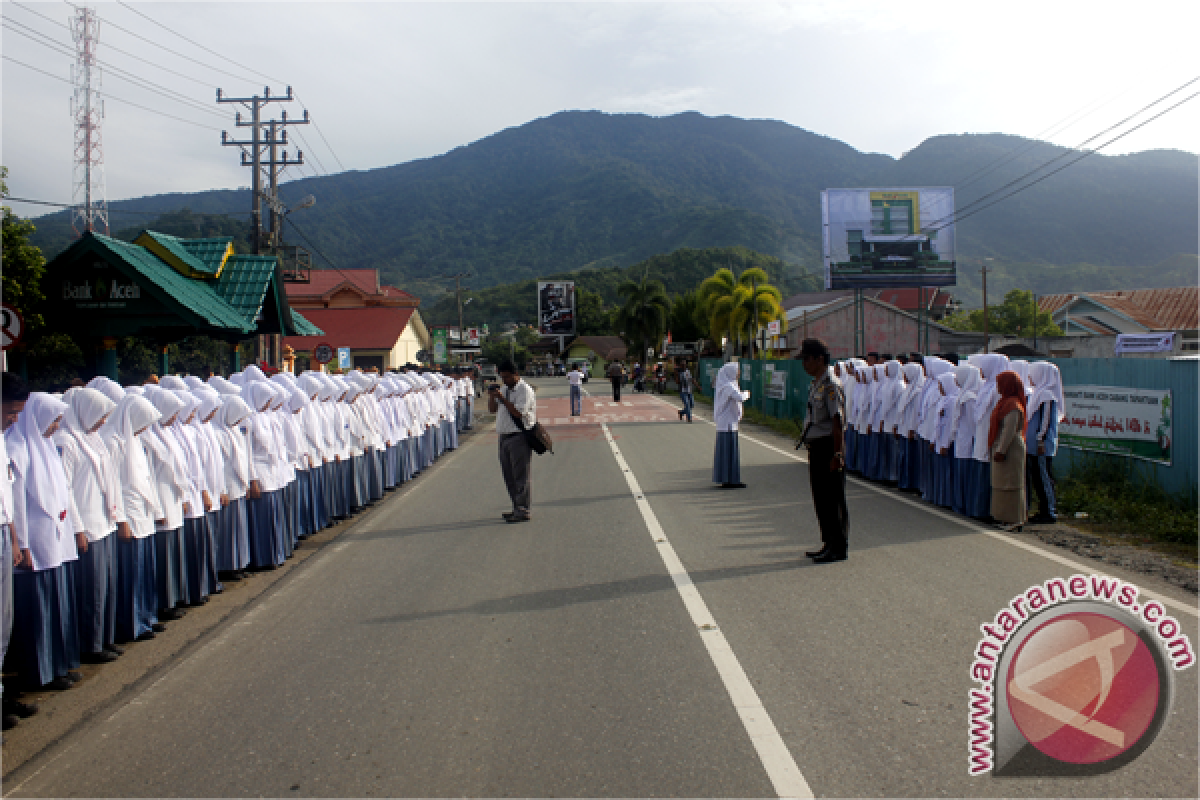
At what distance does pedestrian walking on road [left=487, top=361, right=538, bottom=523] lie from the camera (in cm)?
924

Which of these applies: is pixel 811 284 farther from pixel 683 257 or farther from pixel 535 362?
pixel 535 362

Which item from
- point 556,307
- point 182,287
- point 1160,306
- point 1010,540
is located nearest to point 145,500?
point 1010,540

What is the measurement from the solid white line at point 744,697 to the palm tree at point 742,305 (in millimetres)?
29501

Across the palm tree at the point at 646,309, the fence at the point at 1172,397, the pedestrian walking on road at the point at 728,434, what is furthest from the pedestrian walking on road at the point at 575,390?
the palm tree at the point at 646,309

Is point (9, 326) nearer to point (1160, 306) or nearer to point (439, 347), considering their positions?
point (439, 347)

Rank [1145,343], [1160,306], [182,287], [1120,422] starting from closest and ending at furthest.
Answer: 1. [1120,422]
2. [182,287]
3. [1145,343]
4. [1160,306]

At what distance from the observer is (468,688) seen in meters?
4.38

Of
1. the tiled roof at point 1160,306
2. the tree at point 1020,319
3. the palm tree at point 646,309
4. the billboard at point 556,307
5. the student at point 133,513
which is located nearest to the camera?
the student at point 133,513

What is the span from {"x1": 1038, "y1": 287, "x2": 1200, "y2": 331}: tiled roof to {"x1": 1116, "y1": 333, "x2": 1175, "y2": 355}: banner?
46.5 ft

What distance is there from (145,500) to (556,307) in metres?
78.0

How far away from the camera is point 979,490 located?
8750 mm

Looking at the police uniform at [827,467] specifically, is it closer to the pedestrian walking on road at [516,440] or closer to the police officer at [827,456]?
the police officer at [827,456]

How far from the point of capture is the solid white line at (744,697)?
3314 millimetres

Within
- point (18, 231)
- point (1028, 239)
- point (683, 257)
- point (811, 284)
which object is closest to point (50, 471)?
point (18, 231)
